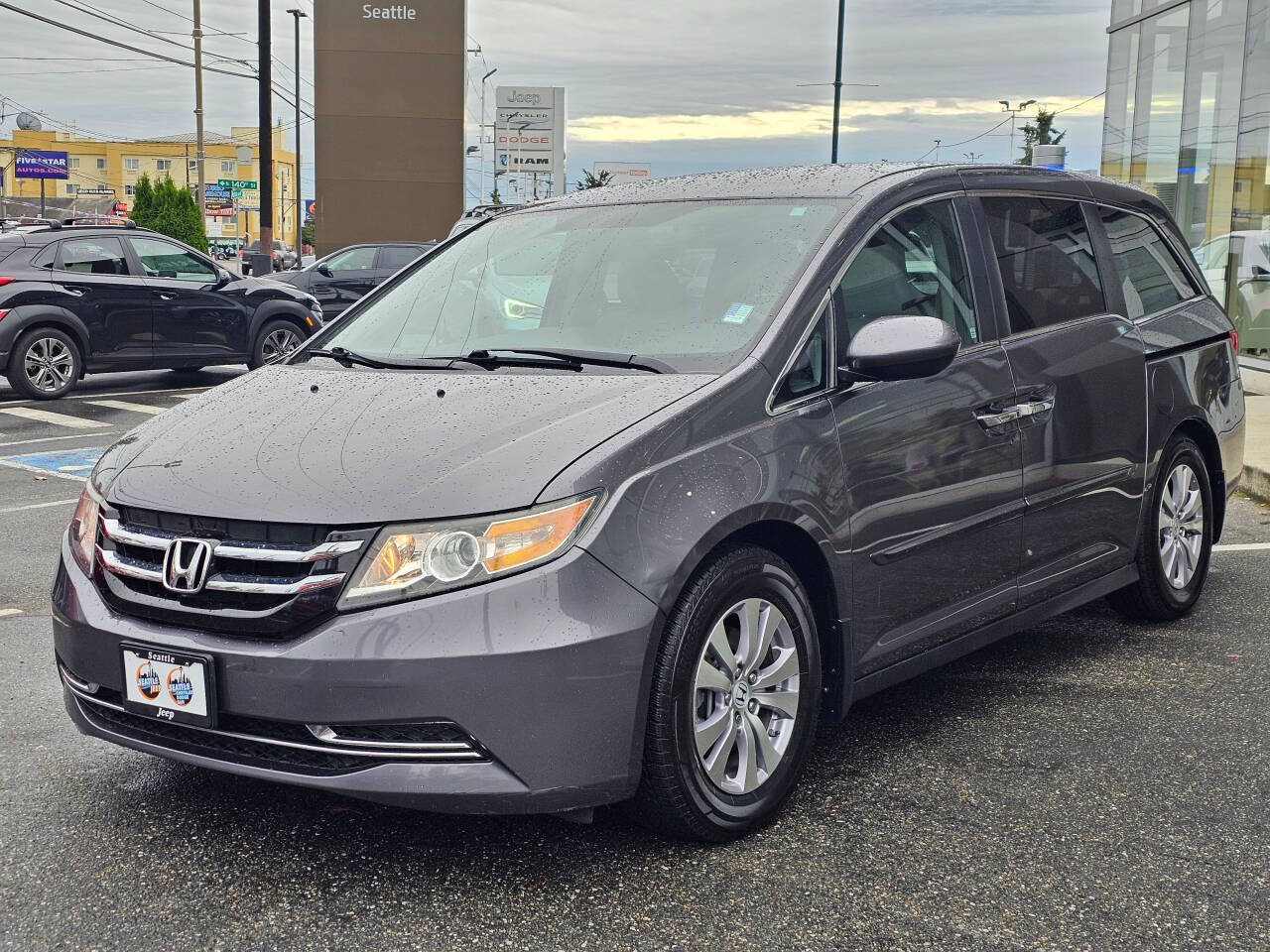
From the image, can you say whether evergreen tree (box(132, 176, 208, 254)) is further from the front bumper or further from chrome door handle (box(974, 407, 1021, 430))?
the front bumper

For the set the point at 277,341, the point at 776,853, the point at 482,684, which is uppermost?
the point at 482,684

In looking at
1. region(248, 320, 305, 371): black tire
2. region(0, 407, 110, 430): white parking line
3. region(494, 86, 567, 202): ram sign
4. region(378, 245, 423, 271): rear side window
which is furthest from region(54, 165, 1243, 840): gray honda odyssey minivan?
region(494, 86, 567, 202): ram sign

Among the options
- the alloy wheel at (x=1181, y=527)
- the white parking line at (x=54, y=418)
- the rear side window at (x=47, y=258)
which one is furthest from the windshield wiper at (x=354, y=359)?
the rear side window at (x=47, y=258)

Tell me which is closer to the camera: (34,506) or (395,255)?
(34,506)

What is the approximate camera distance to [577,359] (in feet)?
12.4

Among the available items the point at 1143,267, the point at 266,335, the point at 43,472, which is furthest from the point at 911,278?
the point at 266,335

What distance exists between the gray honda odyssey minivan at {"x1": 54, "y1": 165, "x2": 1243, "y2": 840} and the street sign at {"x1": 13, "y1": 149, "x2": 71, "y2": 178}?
334ft

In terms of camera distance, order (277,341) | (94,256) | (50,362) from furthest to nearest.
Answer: (277,341) → (94,256) → (50,362)

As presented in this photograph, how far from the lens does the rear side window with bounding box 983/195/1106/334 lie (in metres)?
4.47

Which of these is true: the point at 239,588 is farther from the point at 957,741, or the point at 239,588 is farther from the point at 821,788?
the point at 957,741

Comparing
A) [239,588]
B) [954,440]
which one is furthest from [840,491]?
[239,588]

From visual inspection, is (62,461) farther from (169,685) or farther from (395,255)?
(395,255)

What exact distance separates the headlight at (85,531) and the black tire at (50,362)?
1097 centimetres

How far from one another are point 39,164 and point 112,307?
92.8 meters
